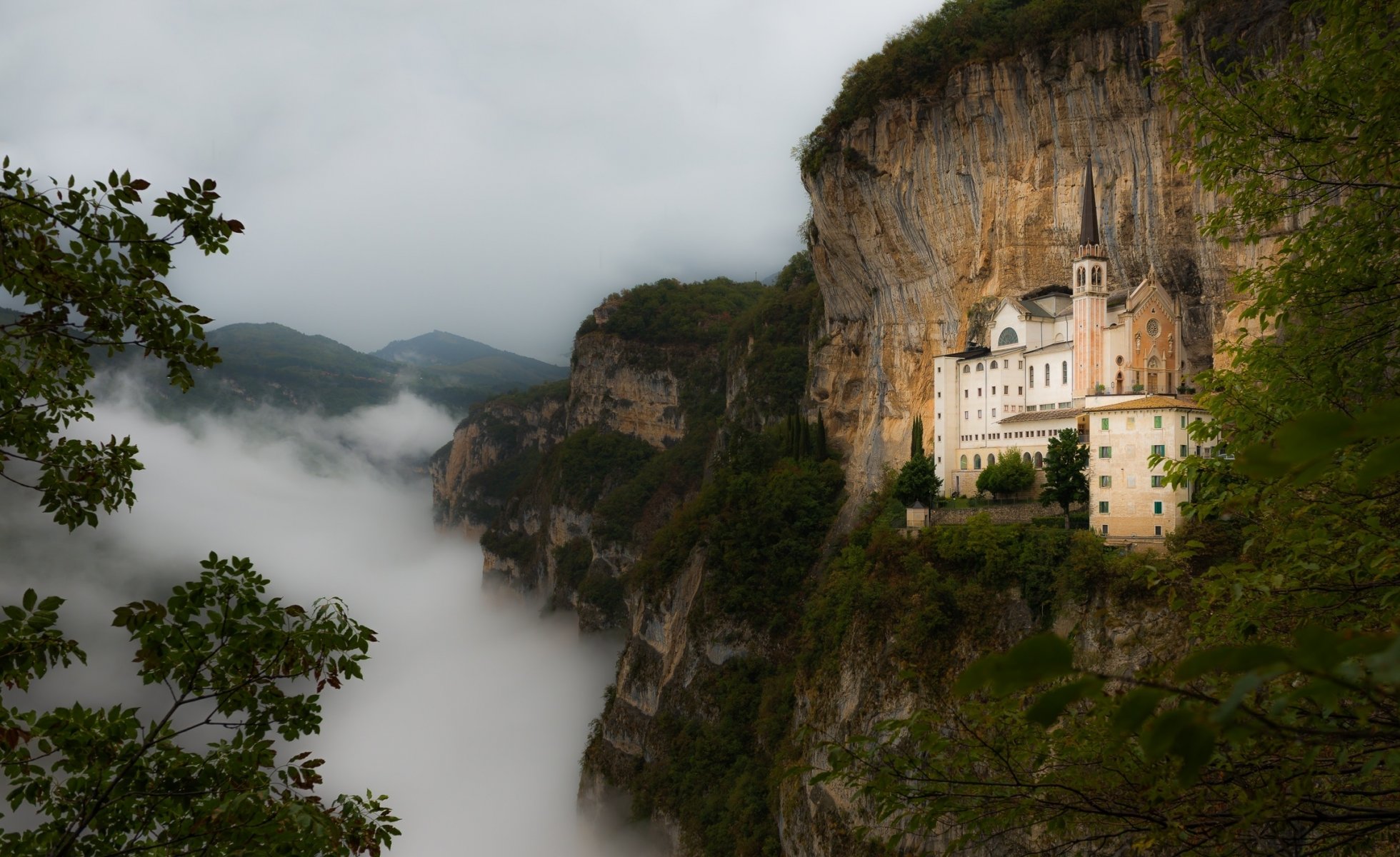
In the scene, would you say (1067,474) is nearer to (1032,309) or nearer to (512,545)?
(1032,309)

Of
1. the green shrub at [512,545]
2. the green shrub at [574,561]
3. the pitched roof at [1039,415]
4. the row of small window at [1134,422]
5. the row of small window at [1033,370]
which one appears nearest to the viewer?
the row of small window at [1134,422]

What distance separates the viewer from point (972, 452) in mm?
31969

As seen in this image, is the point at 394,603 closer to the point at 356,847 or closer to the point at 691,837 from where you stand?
the point at 691,837

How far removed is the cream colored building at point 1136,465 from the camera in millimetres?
22938

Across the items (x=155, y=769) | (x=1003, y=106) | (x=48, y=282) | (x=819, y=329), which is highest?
(x=1003, y=106)

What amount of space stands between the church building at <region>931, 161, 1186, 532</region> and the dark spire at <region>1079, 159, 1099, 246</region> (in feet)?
0.09

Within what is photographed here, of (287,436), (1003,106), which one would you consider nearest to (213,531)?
(287,436)

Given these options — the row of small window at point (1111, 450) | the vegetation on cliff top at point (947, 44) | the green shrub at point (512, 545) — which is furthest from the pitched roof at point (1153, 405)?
the green shrub at point (512, 545)

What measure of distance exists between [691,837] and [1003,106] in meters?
27.3

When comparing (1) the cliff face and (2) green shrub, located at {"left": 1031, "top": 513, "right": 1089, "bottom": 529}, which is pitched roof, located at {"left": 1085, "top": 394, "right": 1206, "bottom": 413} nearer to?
(2) green shrub, located at {"left": 1031, "top": 513, "right": 1089, "bottom": 529}

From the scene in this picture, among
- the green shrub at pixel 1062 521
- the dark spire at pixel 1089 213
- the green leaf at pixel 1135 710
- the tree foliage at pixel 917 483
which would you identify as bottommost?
the green shrub at pixel 1062 521

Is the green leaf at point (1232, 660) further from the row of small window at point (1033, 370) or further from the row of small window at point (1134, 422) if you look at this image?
the row of small window at point (1033, 370)

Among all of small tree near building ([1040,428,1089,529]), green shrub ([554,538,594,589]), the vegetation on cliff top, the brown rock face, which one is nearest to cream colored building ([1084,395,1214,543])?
small tree near building ([1040,428,1089,529])

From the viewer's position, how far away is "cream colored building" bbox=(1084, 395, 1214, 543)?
75.3 feet
